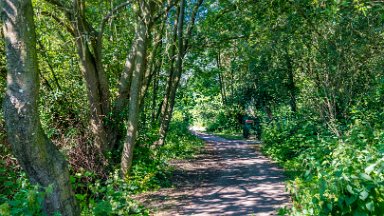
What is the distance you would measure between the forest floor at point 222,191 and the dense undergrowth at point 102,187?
456 millimetres

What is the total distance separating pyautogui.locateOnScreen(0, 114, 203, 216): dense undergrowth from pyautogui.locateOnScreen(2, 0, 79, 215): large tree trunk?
30 cm

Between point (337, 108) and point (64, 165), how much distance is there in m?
9.11

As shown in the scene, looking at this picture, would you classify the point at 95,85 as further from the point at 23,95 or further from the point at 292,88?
the point at 292,88

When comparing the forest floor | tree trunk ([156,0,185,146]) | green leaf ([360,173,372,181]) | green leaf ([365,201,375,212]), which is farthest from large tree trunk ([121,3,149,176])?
green leaf ([365,201,375,212])

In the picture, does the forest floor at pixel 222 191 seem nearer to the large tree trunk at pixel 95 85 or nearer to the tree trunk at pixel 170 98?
the tree trunk at pixel 170 98

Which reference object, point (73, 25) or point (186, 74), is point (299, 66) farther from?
point (73, 25)

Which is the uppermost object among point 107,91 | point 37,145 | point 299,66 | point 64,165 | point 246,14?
point 246,14

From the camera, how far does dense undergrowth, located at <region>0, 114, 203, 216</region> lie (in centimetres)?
400

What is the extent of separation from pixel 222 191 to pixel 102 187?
2.90 meters

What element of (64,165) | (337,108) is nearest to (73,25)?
(64,165)

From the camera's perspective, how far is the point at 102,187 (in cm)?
671

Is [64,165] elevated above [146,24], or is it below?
below

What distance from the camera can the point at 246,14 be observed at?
42.5ft

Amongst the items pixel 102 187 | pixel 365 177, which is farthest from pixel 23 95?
pixel 365 177
